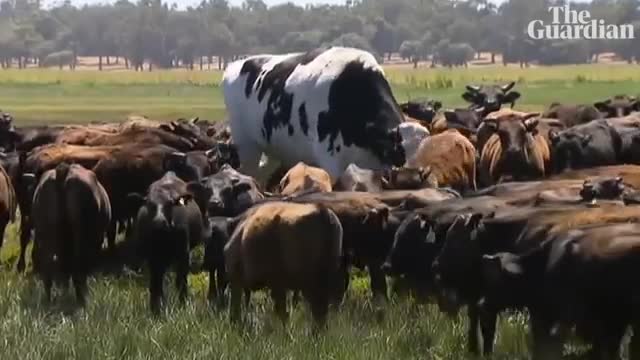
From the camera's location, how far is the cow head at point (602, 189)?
12.2 meters

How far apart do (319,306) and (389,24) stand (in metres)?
181

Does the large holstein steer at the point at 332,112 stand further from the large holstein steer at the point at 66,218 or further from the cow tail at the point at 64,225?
the cow tail at the point at 64,225

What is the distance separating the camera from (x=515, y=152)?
17328 mm

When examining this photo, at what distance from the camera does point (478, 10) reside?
7569 inches

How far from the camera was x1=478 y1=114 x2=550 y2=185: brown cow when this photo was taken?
1733 centimetres

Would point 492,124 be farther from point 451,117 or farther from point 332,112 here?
point 451,117

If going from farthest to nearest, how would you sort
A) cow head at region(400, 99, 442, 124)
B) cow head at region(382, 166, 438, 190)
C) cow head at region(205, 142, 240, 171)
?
1. cow head at region(400, 99, 442, 124)
2. cow head at region(205, 142, 240, 171)
3. cow head at region(382, 166, 438, 190)

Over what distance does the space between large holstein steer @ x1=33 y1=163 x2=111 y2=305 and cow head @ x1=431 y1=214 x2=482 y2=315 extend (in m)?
4.04

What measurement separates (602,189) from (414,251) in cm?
210

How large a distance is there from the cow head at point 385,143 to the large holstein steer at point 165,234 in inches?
222

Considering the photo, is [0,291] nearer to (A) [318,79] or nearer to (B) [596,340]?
(B) [596,340]

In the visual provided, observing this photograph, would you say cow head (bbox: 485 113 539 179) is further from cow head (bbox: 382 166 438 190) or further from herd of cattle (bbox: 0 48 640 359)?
cow head (bbox: 382 166 438 190)

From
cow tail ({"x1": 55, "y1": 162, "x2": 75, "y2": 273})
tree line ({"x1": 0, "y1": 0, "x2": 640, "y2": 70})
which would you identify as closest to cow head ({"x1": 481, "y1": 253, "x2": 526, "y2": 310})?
cow tail ({"x1": 55, "y1": 162, "x2": 75, "y2": 273})

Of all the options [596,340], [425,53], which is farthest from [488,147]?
[425,53]
